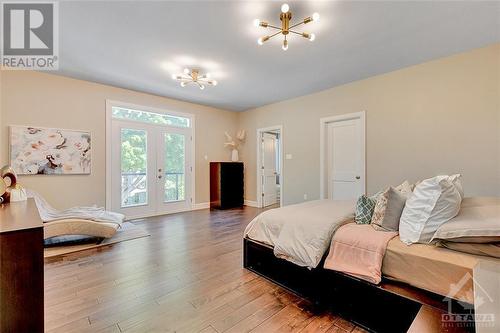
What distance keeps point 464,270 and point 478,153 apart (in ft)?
8.74

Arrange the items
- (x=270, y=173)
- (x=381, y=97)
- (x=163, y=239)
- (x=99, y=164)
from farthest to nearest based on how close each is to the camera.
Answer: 1. (x=270, y=173)
2. (x=99, y=164)
3. (x=381, y=97)
4. (x=163, y=239)

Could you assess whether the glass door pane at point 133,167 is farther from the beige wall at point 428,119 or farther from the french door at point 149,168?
the beige wall at point 428,119

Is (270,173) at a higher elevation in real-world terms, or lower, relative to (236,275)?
higher

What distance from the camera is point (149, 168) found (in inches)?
192

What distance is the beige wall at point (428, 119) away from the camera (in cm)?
293

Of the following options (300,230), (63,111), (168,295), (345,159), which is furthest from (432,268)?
(63,111)

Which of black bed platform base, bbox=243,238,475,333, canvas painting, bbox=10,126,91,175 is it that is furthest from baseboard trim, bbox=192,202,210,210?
black bed platform base, bbox=243,238,475,333

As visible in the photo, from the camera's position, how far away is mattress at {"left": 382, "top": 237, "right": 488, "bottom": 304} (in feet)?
4.12

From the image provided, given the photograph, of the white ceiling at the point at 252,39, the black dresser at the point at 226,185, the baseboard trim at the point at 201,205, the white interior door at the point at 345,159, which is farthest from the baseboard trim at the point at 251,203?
the white ceiling at the point at 252,39

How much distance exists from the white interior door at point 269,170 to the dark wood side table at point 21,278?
5.28 metres

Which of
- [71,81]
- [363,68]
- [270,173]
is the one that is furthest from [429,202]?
[71,81]

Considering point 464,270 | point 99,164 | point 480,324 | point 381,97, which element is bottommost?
point 480,324

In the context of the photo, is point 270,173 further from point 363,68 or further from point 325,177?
point 363,68

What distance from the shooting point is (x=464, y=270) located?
1.26 metres
